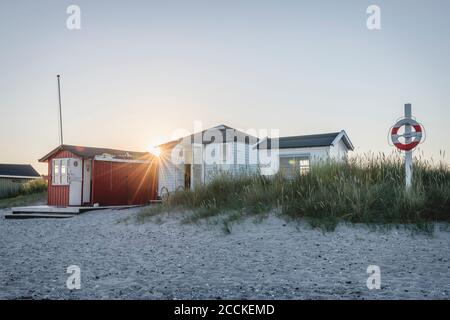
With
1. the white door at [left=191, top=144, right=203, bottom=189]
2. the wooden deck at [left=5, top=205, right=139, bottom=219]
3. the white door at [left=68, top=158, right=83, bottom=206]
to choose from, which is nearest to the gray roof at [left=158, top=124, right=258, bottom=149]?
the white door at [left=191, top=144, right=203, bottom=189]

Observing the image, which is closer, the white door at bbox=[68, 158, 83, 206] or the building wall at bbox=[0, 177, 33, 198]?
the white door at bbox=[68, 158, 83, 206]

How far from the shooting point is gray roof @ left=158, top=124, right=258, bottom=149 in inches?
850

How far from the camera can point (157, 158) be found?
75.3 ft

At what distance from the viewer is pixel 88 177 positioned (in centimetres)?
1906

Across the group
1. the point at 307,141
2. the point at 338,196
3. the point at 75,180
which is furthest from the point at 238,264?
the point at 307,141

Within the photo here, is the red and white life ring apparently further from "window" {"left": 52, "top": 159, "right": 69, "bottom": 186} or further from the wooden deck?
"window" {"left": 52, "top": 159, "right": 69, "bottom": 186}

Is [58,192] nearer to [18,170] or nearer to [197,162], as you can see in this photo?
[197,162]

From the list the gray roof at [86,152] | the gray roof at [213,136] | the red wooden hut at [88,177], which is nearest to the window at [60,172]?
the red wooden hut at [88,177]

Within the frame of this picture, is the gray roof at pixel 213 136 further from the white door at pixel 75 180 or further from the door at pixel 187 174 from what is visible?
the white door at pixel 75 180

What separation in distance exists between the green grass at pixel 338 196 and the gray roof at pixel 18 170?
33870mm
